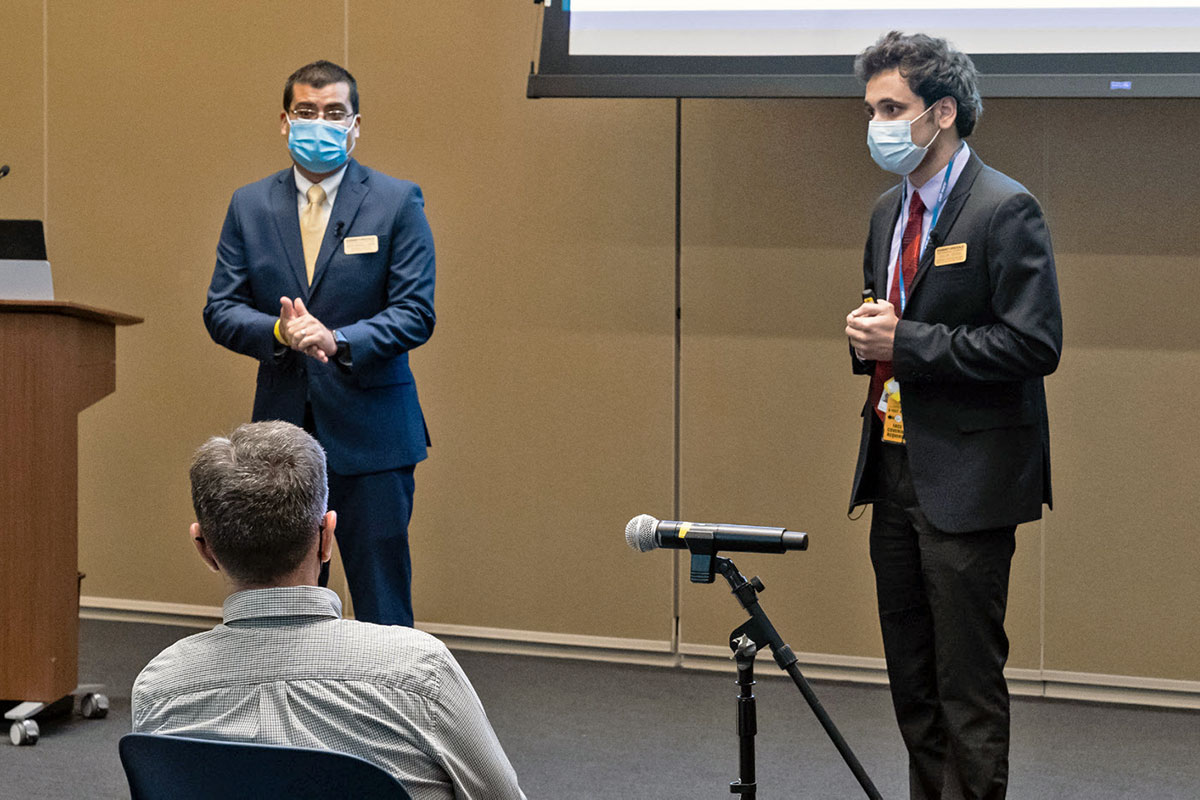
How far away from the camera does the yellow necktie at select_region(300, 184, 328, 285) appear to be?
320 centimetres

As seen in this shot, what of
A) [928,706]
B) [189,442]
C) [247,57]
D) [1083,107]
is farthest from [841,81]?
[189,442]

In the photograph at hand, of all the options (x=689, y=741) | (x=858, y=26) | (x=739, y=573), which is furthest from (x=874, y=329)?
(x=858, y=26)

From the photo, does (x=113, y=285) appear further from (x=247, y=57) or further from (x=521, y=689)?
(x=521, y=689)

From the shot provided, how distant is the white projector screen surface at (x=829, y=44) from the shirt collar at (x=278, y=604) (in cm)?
272

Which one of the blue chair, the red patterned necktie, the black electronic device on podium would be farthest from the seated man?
the red patterned necktie

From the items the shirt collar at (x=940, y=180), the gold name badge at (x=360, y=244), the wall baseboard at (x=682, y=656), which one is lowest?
the wall baseboard at (x=682, y=656)

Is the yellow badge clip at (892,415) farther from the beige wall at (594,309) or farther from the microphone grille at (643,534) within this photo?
the beige wall at (594,309)

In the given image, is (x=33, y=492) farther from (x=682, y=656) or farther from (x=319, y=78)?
(x=682, y=656)

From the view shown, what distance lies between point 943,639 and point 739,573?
80 centimetres

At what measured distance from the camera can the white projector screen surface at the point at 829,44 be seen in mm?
3543

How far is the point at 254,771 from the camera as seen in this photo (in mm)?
1192

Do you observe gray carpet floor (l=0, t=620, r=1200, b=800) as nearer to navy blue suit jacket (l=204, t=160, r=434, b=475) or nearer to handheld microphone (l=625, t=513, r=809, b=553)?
navy blue suit jacket (l=204, t=160, r=434, b=475)

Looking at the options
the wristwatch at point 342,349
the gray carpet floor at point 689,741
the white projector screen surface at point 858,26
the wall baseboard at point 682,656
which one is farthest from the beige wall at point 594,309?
the wristwatch at point 342,349

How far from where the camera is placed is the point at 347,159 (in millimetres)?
3291
